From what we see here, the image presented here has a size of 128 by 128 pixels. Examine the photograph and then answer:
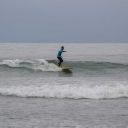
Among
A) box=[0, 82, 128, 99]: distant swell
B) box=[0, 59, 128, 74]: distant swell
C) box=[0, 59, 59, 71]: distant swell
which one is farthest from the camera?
box=[0, 59, 59, 71]: distant swell

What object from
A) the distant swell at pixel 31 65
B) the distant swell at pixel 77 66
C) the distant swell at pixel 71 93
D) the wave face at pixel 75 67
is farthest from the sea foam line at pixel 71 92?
the distant swell at pixel 31 65

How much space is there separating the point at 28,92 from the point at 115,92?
11.6 feet

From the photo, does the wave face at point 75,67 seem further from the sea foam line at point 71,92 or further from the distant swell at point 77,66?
the sea foam line at point 71,92

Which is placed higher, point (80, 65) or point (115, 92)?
point (80, 65)

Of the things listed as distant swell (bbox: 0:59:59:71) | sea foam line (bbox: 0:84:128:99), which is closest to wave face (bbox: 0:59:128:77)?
distant swell (bbox: 0:59:59:71)

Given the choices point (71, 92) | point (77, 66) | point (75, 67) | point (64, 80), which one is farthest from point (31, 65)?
point (71, 92)

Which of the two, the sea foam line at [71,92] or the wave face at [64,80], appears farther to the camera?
the wave face at [64,80]

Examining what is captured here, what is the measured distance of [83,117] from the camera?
356 inches

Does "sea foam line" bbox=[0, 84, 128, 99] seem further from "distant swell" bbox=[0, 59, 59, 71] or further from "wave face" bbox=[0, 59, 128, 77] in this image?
"distant swell" bbox=[0, 59, 59, 71]

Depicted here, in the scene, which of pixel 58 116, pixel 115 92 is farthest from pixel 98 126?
pixel 115 92

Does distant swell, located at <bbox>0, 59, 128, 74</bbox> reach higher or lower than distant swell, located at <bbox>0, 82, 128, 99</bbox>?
higher

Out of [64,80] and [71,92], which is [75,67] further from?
[71,92]

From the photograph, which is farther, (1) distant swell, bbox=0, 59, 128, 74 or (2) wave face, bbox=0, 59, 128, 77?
(1) distant swell, bbox=0, 59, 128, 74

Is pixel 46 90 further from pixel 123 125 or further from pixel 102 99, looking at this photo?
pixel 123 125
